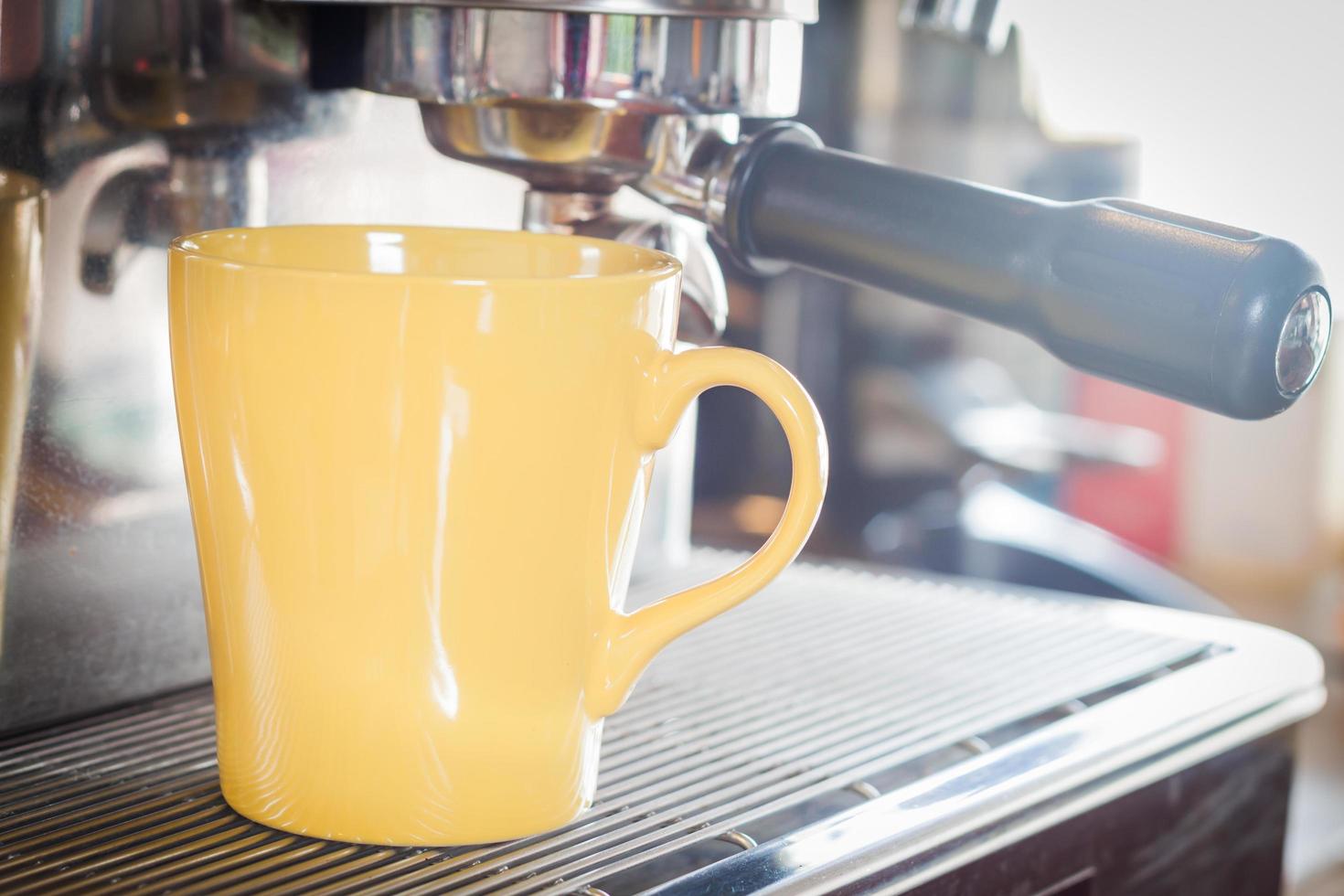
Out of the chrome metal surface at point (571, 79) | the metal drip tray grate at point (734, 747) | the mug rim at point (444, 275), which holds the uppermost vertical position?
the chrome metal surface at point (571, 79)

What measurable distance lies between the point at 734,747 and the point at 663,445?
0.09 meters

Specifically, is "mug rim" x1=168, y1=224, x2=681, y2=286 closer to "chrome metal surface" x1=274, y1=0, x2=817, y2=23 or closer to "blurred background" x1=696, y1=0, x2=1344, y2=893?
"chrome metal surface" x1=274, y1=0, x2=817, y2=23

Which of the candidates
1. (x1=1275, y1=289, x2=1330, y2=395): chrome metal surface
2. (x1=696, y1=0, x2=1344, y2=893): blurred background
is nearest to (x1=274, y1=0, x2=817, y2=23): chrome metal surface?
(x1=1275, y1=289, x2=1330, y2=395): chrome metal surface

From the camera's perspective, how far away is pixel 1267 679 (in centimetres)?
43

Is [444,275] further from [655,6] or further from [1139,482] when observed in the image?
[1139,482]

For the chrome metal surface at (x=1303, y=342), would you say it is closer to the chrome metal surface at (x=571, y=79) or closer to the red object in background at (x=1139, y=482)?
the chrome metal surface at (x=571, y=79)

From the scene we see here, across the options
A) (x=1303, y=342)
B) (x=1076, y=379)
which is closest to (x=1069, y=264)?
(x=1303, y=342)

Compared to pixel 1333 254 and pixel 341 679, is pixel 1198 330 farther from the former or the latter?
pixel 1333 254

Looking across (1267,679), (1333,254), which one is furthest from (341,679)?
(1333,254)

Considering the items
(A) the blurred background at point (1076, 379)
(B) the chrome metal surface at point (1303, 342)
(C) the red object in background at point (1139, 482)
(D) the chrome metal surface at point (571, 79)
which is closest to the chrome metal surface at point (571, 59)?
(D) the chrome metal surface at point (571, 79)

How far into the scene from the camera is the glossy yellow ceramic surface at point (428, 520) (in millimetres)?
276

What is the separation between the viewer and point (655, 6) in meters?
0.33

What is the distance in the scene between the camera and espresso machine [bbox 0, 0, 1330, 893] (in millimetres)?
296

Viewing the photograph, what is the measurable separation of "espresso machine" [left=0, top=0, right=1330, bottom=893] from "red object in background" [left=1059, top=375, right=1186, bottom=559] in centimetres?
126
